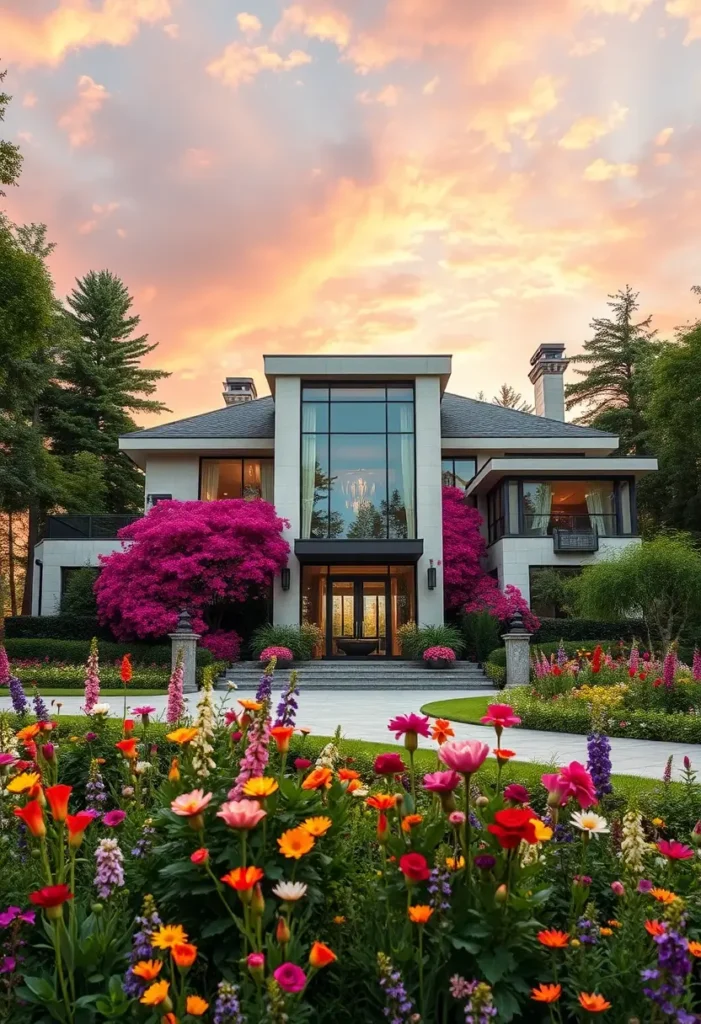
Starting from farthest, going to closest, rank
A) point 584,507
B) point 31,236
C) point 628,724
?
1. point 31,236
2. point 584,507
3. point 628,724

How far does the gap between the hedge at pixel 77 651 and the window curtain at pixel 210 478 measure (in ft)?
20.2

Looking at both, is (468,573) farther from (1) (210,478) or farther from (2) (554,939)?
(2) (554,939)

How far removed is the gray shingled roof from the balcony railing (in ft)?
8.83

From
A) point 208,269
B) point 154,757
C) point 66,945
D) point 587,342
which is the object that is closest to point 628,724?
point 154,757

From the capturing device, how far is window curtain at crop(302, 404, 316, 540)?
2153 centimetres

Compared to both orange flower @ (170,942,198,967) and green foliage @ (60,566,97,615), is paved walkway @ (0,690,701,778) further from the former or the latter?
green foliage @ (60,566,97,615)

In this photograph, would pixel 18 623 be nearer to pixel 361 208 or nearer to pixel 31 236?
pixel 361 208

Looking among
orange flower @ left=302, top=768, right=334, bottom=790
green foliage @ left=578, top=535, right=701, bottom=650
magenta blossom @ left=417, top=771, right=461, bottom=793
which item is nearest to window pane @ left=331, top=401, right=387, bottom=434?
green foliage @ left=578, top=535, right=701, bottom=650

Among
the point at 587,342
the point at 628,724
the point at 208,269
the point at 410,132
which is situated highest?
the point at 587,342

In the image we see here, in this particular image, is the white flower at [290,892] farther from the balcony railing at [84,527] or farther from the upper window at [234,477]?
the balcony railing at [84,527]

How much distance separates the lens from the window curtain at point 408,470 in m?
21.5

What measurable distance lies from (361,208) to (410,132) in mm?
1812

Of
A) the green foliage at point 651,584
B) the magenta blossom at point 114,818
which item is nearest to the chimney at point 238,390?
the green foliage at point 651,584

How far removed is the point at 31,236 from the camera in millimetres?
30547
